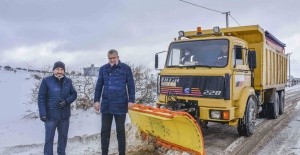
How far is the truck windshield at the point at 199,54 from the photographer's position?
6.19 metres

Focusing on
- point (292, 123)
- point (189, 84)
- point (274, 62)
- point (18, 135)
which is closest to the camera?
point (189, 84)

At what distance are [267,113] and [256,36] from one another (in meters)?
3.24

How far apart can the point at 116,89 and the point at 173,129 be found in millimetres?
1237

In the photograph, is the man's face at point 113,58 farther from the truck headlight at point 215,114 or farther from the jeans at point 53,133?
the truck headlight at point 215,114

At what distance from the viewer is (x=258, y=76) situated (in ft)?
26.1

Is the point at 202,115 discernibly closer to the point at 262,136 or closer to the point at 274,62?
the point at 262,136

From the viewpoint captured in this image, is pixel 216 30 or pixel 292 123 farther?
pixel 292 123

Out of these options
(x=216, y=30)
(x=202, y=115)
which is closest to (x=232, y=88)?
(x=202, y=115)

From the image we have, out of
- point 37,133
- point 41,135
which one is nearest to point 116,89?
point 41,135

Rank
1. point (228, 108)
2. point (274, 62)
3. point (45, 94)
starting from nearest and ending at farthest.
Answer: point (45, 94) < point (228, 108) < point (274, 62)

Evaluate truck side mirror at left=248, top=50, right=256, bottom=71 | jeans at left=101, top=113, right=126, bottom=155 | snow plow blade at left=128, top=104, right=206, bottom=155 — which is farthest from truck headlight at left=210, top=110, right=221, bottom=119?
jeans at left=101, top=113, right=126, bottom=155

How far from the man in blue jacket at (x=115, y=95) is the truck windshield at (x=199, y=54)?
220 cm

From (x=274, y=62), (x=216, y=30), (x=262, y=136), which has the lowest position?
(x=262, y=136)

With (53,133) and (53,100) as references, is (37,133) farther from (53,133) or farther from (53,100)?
(53,100)
